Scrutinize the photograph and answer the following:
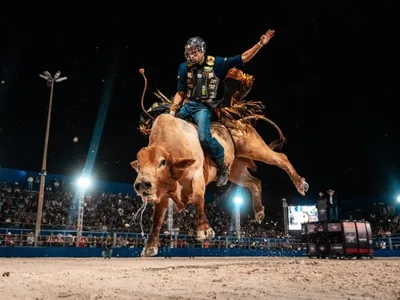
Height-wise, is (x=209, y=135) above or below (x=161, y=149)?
above

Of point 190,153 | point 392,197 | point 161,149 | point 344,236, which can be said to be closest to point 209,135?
point 190,153

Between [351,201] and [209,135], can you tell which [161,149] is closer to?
[209,135]

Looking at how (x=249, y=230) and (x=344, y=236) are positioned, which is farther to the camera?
(x=249, y=230)

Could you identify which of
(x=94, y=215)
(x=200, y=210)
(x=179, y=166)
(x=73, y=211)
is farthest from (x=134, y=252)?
(x=179, y=166)

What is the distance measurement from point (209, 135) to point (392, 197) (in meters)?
35.3

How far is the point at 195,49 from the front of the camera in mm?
6035

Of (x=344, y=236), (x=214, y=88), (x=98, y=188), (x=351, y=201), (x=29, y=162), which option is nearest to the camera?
(x=214, y=88)

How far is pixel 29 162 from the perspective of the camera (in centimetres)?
3089

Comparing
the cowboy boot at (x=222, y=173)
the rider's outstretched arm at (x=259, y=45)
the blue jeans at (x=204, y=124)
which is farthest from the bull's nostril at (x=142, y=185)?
the rider's outstretched arm at (x=259, y=45)

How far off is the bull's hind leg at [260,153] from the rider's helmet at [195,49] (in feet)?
5.62

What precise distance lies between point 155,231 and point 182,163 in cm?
129

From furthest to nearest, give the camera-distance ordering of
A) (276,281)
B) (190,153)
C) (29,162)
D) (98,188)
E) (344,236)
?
(98,188), (29,162), (344,236), (190,153), (276,281)

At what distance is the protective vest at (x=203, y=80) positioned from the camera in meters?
6.15

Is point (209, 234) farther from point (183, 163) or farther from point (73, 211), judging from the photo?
point (73, 211)
